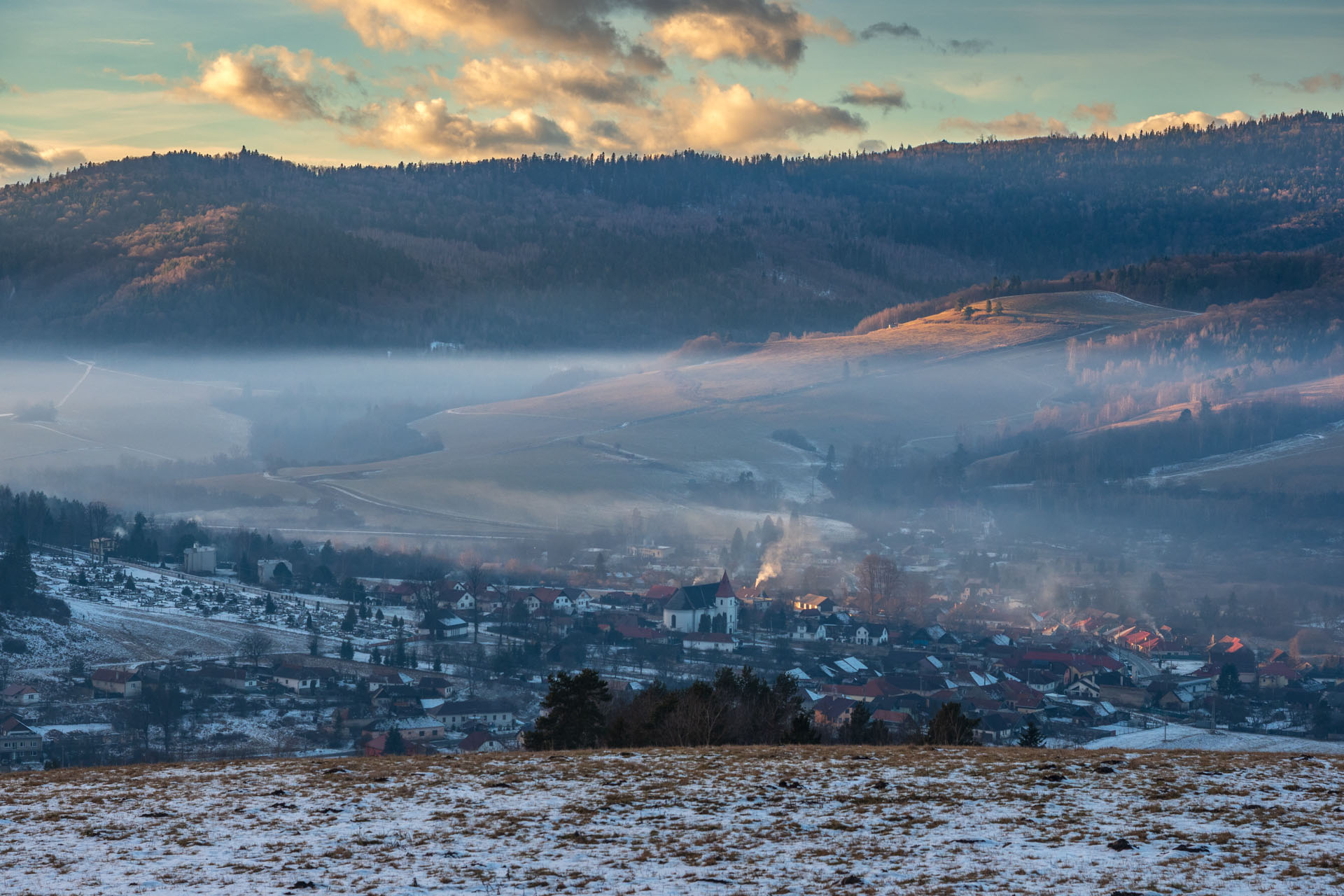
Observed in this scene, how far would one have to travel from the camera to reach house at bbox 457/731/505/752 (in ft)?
265

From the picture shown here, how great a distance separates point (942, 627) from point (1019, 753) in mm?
124865

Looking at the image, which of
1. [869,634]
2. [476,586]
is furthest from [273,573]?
[869,634]

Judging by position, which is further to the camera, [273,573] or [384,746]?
[273,573]

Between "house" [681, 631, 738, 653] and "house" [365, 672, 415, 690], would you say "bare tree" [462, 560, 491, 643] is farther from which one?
"house" [681, 631, 738, 653]

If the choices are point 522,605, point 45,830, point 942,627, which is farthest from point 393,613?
point 45,830

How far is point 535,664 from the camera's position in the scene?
4811 inches

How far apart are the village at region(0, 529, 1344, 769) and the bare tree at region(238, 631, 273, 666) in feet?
0.83

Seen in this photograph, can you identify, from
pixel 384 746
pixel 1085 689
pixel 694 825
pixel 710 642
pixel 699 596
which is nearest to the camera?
pixel 694 825

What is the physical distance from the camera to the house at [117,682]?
338ft

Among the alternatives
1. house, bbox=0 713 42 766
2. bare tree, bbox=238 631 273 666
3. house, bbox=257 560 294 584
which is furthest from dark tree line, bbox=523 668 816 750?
house, bbox=257 560 294 584

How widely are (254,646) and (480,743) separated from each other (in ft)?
153

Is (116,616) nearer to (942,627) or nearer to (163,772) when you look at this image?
(942,627)

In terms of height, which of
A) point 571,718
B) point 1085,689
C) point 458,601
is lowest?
point 1085,689

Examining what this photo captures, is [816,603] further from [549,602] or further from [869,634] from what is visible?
[549,602]
